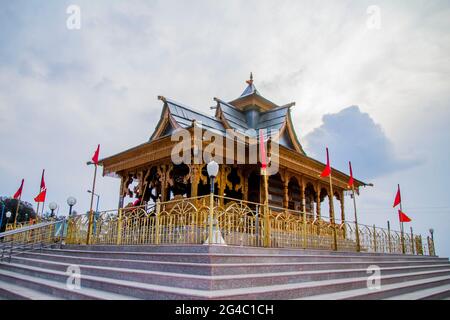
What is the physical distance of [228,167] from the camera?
12.8m

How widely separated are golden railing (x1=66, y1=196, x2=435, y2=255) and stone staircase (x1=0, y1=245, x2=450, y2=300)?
69 centimetres

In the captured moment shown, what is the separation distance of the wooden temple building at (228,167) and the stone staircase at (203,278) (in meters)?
4.12

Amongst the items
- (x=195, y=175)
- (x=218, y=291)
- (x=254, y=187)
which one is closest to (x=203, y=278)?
(x=218, y=291)

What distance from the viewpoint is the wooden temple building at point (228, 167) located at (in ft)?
41.6

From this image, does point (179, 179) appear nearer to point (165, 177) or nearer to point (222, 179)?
point (165, 177)

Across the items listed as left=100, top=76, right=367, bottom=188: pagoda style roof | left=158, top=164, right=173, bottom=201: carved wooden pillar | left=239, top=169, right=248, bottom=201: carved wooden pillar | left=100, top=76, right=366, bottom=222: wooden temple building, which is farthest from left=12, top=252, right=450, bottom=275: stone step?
left=239, top=169, right=248, bottom=201: carved wooden pillar

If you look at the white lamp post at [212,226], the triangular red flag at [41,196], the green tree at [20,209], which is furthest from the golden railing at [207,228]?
the green tree at [20,209]

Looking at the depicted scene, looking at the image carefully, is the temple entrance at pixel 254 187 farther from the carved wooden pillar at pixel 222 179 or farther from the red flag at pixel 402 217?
the red flag at pixel 402 217

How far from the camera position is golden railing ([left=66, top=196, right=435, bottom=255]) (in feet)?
23.3

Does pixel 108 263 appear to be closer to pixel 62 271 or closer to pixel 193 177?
pixel 62 271

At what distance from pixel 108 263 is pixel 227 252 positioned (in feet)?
9.31

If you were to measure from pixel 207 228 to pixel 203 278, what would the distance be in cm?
278
